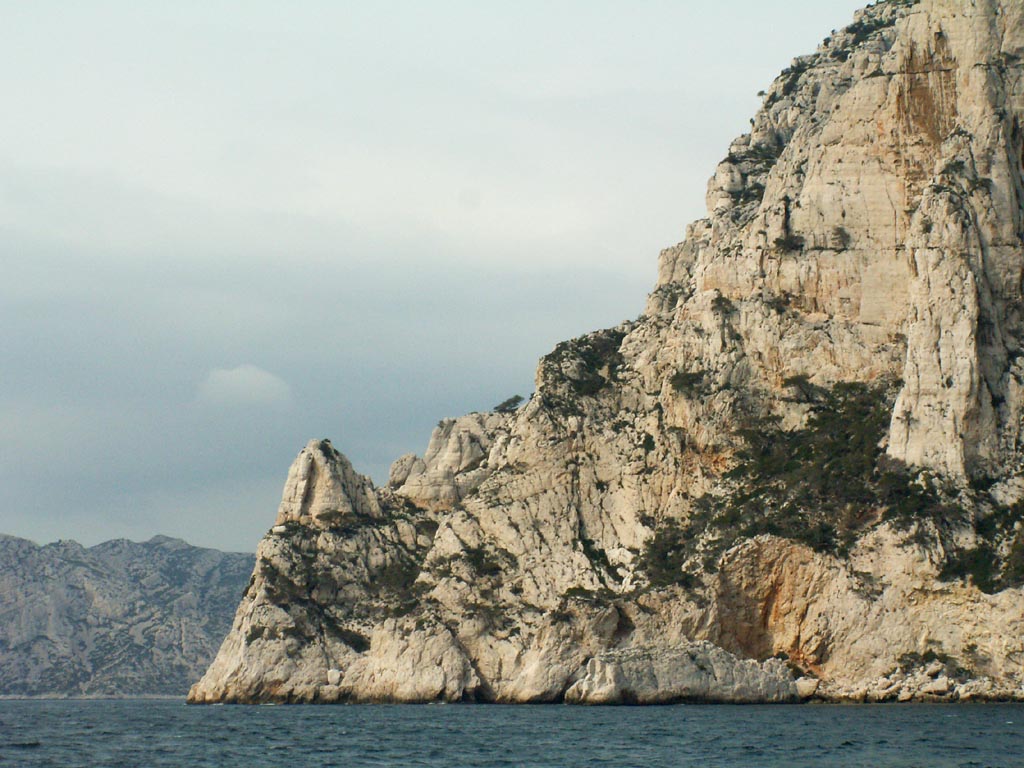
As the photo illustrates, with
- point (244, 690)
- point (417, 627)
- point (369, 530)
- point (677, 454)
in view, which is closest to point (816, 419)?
point (677, 454)

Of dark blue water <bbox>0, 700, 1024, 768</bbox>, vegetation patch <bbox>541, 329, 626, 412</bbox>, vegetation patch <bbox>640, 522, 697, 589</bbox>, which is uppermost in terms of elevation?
vegetation patch <bbox>541, 329, 626, 412</bbox>

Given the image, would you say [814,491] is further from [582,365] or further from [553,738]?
[553,738]

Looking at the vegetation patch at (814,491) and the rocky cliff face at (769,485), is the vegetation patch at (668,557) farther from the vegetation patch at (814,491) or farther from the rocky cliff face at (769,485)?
the rocky cliff face at (769,485)

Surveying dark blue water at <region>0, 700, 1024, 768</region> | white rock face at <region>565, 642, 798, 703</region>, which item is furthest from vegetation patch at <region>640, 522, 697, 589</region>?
dark blue water at <region>0, 700, 1024, 768</region>

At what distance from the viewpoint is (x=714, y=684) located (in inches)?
3019

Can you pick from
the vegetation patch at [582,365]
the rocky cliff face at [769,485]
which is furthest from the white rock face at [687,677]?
the vegetation patch at [582,365]

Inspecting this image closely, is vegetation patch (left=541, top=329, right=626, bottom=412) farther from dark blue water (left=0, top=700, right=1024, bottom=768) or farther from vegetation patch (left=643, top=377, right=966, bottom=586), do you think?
dark blue water (left=0, top=700, right=1024, bottom=768)

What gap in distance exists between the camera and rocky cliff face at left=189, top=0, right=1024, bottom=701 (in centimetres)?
A: 7606

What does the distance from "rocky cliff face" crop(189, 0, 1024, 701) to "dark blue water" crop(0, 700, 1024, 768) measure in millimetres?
7286

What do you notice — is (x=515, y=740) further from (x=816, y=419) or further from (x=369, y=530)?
(x=369, y=530)

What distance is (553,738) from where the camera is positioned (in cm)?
5584

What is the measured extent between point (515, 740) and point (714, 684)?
79.4ft

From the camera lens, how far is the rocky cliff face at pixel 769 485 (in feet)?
250

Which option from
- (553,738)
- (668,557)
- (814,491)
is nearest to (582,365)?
(668,557)
